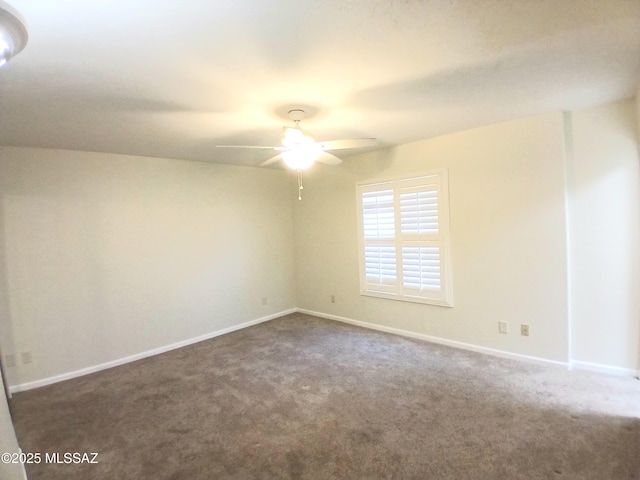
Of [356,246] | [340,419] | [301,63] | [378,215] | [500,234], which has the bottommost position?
[340,419]

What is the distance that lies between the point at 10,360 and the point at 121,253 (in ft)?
4.59

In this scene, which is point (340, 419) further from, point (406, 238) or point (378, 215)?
point (378, 215)

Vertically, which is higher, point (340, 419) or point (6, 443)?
point (6, 443)

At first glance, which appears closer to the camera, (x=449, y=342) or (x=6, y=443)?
(x=6, y=443)

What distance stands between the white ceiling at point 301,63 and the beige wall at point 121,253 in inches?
25.2

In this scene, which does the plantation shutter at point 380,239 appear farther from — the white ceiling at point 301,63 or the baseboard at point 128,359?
the baseboard at point 128,359

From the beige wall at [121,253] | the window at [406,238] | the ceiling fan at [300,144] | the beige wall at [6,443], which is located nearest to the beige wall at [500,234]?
the window at [406,238]

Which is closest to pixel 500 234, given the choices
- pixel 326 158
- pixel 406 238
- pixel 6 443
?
pixel 406 238

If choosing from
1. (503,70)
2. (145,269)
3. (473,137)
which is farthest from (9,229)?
(473,137)

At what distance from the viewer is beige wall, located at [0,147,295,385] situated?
10.9 ft

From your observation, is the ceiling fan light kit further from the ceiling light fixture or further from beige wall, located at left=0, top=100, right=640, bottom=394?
beige wall, located at left=0, top=100, right=640, bottom=394

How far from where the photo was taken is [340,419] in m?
2.52

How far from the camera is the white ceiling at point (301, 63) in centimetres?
150

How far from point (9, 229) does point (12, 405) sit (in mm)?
1649
